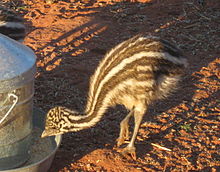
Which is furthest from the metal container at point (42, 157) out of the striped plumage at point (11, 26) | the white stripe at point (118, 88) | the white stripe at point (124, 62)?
the striped plumage at point (11, 26)

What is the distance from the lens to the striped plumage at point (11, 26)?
7157 millimetres

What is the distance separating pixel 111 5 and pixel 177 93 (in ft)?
14.2

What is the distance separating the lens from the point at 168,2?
10.8m

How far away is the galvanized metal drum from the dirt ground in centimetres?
74

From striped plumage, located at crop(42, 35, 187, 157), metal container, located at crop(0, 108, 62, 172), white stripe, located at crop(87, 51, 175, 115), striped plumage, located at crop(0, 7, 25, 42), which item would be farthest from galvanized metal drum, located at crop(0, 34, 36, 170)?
striped plumage, located at crop(0, 7, 25, 42)

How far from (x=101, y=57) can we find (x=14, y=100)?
405 cm

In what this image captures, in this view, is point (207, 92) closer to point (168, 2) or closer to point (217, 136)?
point (217, 136)

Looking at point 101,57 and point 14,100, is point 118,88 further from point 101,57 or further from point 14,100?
point 101,57

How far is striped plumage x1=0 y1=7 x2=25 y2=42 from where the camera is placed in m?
7.16

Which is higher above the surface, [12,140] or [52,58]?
[12,140]

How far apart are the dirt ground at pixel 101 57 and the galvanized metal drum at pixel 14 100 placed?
74cm

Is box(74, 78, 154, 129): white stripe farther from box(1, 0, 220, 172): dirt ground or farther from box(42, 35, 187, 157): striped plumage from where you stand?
box(1, 0, 220, 172): dirt ground

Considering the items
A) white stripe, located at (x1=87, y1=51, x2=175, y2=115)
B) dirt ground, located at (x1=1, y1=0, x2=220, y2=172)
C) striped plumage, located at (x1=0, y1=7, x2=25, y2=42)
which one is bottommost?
dirt ground, located at (x1=1, y1=0, x2=220, y2=172)

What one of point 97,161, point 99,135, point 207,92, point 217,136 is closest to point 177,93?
point 207,92
